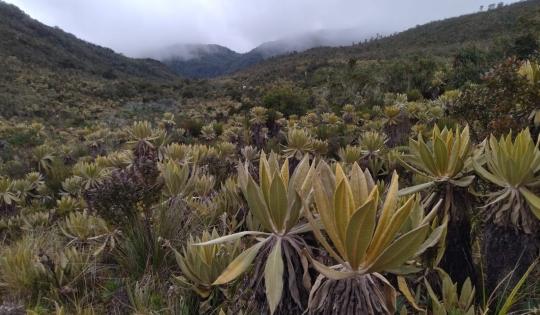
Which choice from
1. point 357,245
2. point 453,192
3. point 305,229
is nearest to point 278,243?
point 305,229

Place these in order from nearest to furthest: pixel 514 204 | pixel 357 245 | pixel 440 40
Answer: pixel 357 245
pixel 514 204
pixel 440 40

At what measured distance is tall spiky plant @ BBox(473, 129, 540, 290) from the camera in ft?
6.09

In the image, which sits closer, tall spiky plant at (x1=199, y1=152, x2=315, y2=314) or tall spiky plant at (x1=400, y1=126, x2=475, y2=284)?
tall spiky plant at (x1=199, y1=152, x2=315, y2=314)

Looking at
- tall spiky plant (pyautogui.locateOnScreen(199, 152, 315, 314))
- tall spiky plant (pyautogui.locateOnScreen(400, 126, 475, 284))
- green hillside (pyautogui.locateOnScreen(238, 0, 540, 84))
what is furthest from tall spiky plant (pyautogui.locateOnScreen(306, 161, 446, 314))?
green hillside (pyautogui.locateOnScreen(238, 0, 540, 84))

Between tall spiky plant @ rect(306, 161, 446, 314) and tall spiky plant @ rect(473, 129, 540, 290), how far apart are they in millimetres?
863

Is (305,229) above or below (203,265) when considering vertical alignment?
above

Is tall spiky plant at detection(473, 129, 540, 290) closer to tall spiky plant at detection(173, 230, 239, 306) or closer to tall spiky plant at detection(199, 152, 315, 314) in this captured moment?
tall spiky plant at detection(199, 152, 315, 314)

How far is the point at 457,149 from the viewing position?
A: 80.7 inches

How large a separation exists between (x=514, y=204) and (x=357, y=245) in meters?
1.11

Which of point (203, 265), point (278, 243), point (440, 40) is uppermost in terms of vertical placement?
point (278, 243)

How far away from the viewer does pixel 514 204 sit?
1.89 metres

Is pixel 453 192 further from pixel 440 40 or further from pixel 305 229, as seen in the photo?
pixel 440 40

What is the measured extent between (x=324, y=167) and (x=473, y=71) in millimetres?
10839

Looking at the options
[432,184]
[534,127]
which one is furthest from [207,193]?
[534,127]
